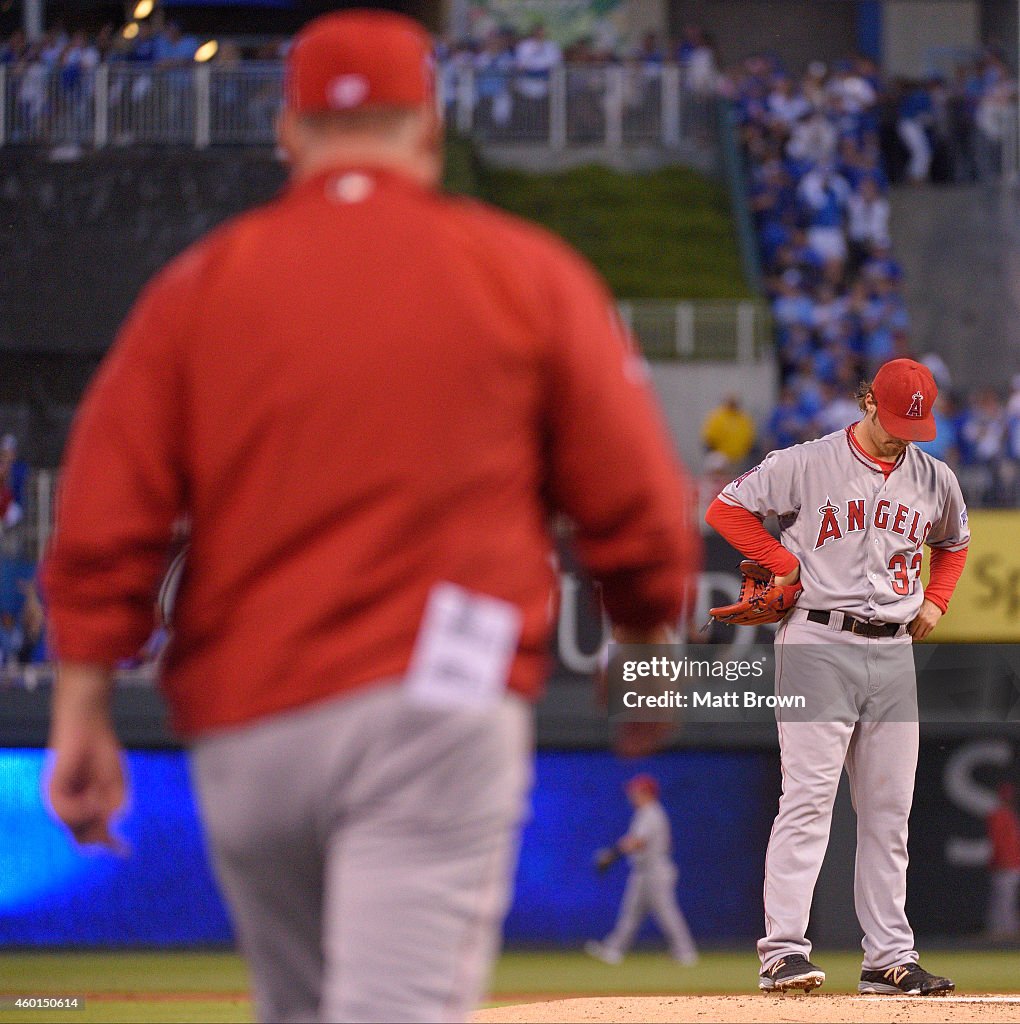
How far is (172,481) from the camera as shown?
7.71 feet

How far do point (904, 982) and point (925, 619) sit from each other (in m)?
1.15

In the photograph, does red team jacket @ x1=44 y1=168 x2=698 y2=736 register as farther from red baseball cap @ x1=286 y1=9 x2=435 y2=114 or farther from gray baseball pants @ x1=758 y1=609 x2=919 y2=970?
gray baseball pants @ x1=758 y1=609 x2=919 y2=970

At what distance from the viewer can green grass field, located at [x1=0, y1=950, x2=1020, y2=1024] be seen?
893cm

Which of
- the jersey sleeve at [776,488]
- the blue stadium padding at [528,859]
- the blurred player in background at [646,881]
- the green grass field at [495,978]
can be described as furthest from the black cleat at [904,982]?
the blue stadium padding at [528,859]

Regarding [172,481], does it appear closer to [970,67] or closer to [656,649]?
[656,649]

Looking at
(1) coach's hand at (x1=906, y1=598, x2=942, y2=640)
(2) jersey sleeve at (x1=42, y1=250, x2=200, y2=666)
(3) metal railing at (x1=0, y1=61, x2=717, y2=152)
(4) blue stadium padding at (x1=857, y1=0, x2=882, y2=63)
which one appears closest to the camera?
(2) jersey sleeve at (x1=42, y1=250, x2=200, y2=666)

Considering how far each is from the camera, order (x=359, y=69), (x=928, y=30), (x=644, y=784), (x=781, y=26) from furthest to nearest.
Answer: (x=781, y=26) < (x=928, y=30) < (x=644, y=784) < (x=359, y=69)

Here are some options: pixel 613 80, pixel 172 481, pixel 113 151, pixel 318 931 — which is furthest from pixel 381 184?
pixel 613 80

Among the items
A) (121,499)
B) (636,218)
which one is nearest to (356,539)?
(121,499)

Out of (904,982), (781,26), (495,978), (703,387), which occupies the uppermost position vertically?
(781,26)

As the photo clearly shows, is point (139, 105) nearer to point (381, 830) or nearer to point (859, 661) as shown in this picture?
point (859, 661)

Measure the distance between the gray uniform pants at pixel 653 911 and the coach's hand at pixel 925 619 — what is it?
646 centimetres

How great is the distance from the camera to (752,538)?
6.05 meters

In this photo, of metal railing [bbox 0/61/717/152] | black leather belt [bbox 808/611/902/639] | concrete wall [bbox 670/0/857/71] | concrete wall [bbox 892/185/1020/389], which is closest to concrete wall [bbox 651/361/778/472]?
concrete wall [bbox 892/185/1020/389]
